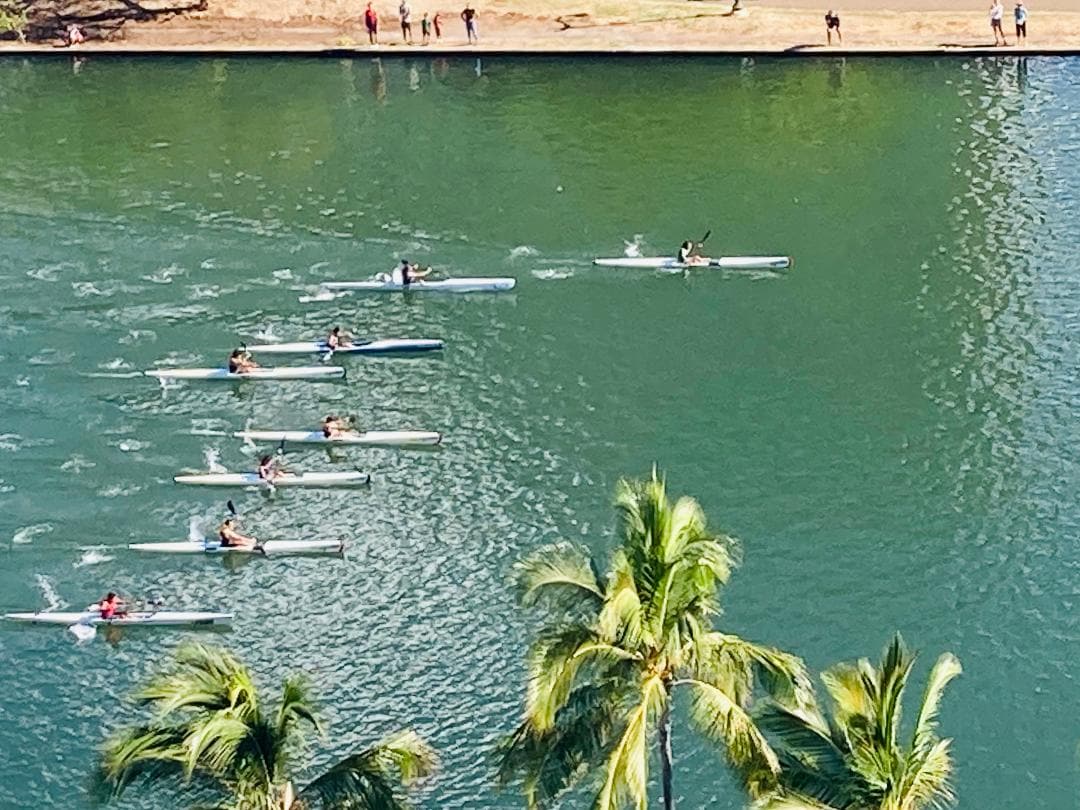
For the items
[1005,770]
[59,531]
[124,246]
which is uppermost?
[124,246]

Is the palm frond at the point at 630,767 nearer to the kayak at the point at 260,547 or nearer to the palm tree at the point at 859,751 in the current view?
the palm tree at the point at 859,751

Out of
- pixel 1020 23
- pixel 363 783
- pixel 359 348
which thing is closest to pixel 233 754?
pixel 363 783

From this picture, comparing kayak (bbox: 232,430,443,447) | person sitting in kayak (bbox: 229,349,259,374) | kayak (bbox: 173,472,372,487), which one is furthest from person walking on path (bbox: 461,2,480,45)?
kayak (bbox: 173,472,372,487)

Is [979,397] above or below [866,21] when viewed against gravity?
below

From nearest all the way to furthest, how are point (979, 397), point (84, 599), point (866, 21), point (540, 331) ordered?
1. point (84, 599)
2. point (979, 397)
3. point (540, 331)
4. point (866, 21)

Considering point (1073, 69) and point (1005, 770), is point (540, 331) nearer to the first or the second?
point (1005, 770)

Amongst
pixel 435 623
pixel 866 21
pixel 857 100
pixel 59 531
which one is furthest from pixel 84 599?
pixel 866 21
